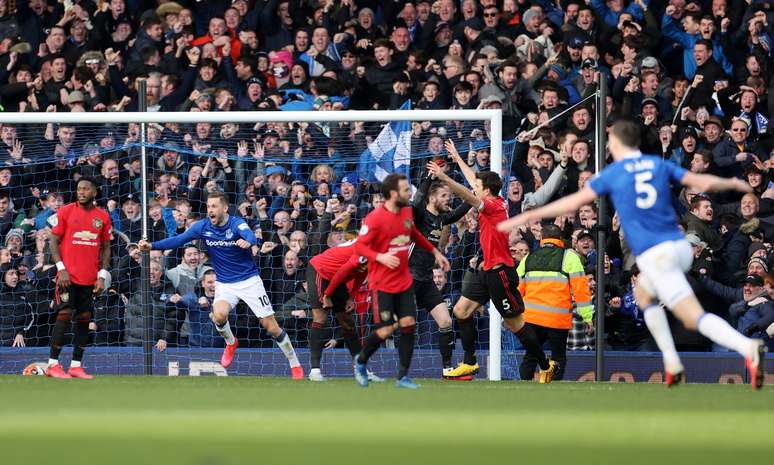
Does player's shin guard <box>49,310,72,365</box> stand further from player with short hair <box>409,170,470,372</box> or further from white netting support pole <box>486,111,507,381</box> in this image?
white netting support pole <box>486,111,507,381</box>

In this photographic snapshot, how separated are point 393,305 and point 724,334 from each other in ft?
11.3

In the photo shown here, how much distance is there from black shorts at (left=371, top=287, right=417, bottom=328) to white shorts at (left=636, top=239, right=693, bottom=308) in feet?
A: 9.33

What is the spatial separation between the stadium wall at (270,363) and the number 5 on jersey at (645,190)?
5.74 meters

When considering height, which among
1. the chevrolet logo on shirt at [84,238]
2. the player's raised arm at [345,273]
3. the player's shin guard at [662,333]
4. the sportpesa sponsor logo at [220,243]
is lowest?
the player's shin guard at [662,333]

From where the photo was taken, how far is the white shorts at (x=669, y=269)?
969cm

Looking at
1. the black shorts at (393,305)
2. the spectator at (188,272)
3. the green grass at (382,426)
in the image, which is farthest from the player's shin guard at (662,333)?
the spectator at (188,272)

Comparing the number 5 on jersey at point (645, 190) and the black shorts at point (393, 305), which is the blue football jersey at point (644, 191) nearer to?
the number 5 on jersey at point (645, 190)

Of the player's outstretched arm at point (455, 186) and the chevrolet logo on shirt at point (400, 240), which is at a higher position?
the player's outstretched arm at point (455, 186)

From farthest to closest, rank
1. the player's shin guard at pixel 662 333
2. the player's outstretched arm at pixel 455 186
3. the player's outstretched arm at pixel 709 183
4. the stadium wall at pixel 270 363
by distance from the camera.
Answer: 1. the stadium wall at pixel 270 363
2. the player's outstretched arm at pixel 455 186
3. the player's shin guard at pixel 662 333
4. the player's outstretched arm at pixel 709 183

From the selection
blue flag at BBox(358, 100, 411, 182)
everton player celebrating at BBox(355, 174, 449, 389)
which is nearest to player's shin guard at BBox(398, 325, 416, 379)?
everton player celebrating at BBox(355, 174, 449, 389)

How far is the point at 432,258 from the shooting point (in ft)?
47.6

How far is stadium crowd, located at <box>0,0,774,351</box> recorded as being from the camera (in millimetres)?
15836

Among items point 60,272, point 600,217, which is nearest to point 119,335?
point 60,272

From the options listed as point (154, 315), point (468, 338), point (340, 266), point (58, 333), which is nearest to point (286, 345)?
point (340, 266)
